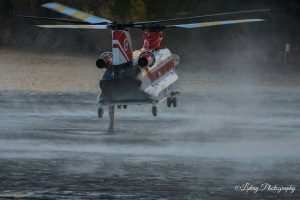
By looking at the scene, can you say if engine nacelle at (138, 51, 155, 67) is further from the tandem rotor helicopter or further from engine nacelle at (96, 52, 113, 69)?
engine nacelle at (96, 52, 113, 69)

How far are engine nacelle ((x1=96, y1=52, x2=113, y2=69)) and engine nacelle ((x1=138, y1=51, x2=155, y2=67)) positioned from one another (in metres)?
1.29

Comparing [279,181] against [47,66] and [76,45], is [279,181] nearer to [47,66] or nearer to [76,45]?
[47,66]

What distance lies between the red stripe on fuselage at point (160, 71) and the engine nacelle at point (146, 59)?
526 mm

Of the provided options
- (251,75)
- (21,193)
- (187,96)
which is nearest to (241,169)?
(21,193)

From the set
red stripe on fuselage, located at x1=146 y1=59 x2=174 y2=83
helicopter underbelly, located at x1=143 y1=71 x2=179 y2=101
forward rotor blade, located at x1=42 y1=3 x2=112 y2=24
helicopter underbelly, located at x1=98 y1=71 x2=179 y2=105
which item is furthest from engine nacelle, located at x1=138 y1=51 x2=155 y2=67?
forward rotor blade, located at x1=42 y1=3 x2=112 y2=24

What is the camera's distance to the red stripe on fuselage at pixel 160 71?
39.6 meters

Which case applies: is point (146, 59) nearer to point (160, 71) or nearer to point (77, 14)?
point (160, 71)

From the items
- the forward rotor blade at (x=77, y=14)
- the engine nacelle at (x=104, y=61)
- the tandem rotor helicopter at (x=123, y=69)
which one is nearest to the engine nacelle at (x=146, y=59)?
the tandem rotor helicopter at (x=123, y=69)

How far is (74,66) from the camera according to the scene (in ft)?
246

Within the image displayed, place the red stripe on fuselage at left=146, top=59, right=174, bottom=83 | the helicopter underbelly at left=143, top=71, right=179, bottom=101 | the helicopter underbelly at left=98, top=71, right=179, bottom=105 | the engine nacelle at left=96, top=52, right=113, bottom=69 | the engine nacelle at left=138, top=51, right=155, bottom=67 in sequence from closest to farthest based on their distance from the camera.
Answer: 1. the engine nacelle at left=96, top=52, right=113, bottom=69
2. the helicopter underbelly at left=98, top=71, right=179, bottom=105
3. the engine nacelle at left=138, top=51, right=155, bottom=67
4. the helicopter underbelly at left=143, top=71, right=179, bottom=101
5. the red stripe on fuselage at left=146, top=59, right=174, bottom=83

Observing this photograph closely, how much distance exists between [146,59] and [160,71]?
108 inches

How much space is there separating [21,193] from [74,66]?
4889 cm

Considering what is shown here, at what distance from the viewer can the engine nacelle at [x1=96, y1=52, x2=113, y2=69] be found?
37312mm

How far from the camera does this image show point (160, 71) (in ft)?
135
